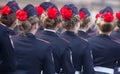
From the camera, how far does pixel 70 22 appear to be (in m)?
3.99

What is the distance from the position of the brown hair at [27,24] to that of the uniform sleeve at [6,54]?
1.27ft

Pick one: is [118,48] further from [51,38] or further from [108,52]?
[51,38]

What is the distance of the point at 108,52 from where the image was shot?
431 cm

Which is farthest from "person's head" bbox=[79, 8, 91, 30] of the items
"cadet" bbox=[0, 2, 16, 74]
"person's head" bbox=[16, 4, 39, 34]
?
"cadet" bbox=[0, 2, 16, 74]

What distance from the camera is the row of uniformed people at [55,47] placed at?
3.49 m

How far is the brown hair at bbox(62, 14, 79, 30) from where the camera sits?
3984 mm

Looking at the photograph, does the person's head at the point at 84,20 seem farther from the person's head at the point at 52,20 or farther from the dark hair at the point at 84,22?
the person's head at the point at 52,20

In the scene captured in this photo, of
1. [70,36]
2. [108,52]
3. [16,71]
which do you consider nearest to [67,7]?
[70,36]

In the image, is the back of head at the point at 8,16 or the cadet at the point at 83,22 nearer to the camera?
the back of head at the point at 8,16

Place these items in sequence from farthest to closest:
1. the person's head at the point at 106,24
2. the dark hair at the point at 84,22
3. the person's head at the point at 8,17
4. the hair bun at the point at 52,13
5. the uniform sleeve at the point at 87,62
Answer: the dark hair at the point at 84,22 → the person's head at the point at 106,24 → the uniform sleeve at the point at 87,62 → the hair bun at the point at 52,13 → the person's head at the point at 8,17

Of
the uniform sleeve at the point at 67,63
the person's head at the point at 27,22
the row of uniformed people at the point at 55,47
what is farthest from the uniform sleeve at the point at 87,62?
the person's head at the point at 27,22

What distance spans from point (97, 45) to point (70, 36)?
1.42 ft

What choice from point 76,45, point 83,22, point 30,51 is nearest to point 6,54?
point 30,51

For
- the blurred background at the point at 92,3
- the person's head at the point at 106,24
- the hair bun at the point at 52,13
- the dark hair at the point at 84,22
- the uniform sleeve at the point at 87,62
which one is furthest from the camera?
the blurred background at the point at 92,3
